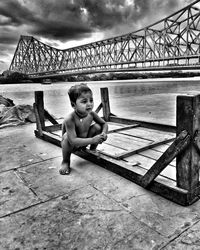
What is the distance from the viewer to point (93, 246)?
1432mm

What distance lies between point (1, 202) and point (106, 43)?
7847 cm

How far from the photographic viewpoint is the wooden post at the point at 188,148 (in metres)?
1.70

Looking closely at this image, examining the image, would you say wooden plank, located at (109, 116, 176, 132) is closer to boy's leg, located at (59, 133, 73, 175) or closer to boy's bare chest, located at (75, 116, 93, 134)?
boy's bare chest, located at (75, 116, 93, 134)

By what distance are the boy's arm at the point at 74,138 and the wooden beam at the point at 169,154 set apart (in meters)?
0.65

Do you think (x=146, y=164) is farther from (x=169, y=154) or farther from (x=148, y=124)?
(x=148, y=124)

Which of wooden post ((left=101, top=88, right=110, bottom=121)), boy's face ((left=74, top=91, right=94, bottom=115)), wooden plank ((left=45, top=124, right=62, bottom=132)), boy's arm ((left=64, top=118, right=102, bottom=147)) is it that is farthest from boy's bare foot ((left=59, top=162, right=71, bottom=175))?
wooden post ((left=101, top=88, right=110, bottom=121))

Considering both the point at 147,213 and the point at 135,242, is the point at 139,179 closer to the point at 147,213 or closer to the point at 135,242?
the point at 147,213

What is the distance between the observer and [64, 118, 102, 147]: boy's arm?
2461 mm

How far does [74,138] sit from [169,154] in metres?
1.00

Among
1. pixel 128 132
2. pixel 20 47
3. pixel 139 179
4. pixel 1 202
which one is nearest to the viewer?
pixel 1 202

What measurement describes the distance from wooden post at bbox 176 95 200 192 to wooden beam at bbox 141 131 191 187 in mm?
42

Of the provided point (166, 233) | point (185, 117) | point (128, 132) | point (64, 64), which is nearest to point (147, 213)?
point (166, 233)

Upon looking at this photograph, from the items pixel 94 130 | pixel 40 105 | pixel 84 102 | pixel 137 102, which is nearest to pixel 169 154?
pixel 84 102

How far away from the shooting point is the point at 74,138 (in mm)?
2467
